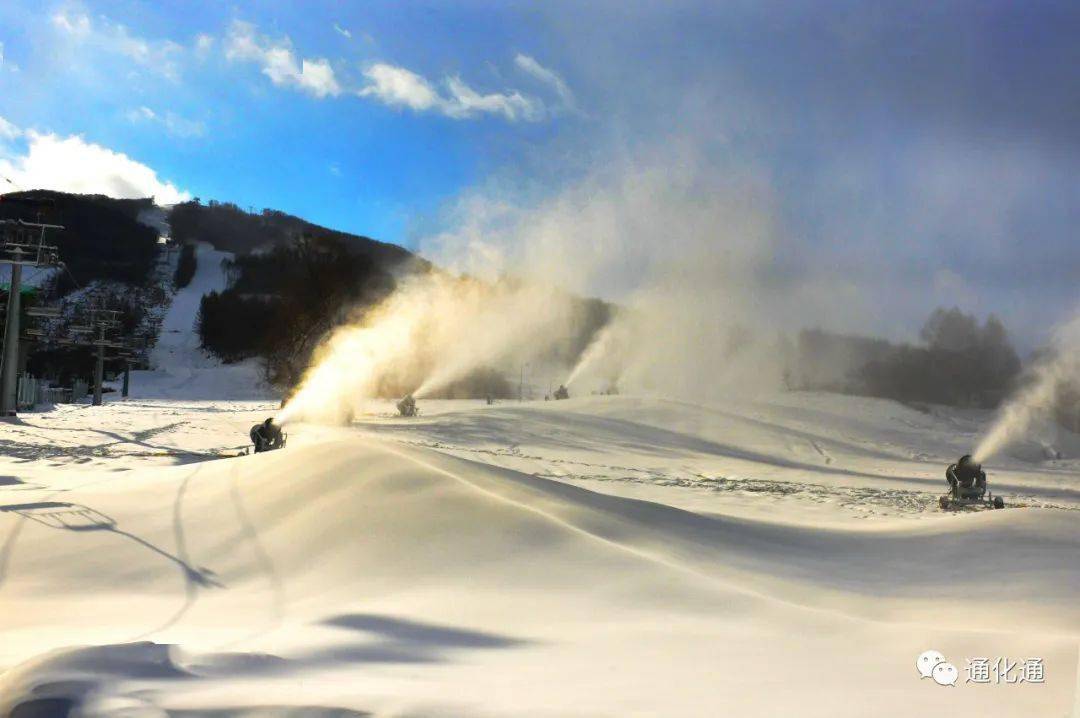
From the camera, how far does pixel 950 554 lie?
8.63 m

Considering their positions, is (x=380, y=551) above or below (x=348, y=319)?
below

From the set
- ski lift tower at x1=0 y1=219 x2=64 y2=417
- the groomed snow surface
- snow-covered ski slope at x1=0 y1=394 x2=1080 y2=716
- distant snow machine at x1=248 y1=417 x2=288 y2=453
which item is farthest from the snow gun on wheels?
ski lift tower at x1=0 y1=219 x2=64 y2=417

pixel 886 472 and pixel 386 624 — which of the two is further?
pixel 886 472

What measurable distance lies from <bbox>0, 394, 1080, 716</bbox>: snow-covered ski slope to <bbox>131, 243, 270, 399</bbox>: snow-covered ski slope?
7501 cm

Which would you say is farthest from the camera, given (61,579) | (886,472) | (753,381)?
(753,381)

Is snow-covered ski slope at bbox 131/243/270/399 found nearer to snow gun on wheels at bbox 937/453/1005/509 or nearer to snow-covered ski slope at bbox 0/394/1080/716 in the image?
snow gun on wheels at bbox 937/453/1005/509

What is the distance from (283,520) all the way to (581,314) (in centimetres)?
3713

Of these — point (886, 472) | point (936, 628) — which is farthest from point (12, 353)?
point (936, 628)

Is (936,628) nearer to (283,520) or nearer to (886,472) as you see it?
(283,520)

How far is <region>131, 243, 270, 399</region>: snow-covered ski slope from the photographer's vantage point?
Answer: 86.7 meters

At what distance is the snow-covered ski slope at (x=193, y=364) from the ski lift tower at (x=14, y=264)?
44.0 m

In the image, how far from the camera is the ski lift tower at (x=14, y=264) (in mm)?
31034

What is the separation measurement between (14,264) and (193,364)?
292ft

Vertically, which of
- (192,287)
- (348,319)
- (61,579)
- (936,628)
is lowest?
(61,579)
